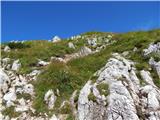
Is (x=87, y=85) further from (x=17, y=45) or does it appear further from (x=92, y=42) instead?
(x=17, y=45)

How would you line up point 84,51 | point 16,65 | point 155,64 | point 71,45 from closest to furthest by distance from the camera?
point 155,64 < point 16,65 < point 84,51 < point 71,45

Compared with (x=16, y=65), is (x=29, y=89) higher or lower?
lower

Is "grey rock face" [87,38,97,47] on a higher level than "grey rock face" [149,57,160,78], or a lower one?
higher

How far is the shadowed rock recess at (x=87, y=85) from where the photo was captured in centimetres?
1955

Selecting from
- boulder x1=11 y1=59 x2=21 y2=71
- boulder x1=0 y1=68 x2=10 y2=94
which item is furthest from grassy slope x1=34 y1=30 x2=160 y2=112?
boulder x1=11 y1=59 x2=21 y2=71

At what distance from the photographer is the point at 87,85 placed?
21703 millimetres

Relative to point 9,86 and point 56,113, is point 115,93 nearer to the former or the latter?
point 56,113

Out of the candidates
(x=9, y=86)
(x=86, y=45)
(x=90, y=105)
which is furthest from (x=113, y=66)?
(x=86, y=45)

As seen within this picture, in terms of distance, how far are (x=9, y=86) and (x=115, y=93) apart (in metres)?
9.63

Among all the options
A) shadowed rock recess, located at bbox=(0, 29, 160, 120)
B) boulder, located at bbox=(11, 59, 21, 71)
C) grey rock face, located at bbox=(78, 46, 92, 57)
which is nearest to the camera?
shadowed rock recess, located at bbox=(0, 29, 160, 120)

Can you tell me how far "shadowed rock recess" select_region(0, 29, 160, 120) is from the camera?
19.5 m

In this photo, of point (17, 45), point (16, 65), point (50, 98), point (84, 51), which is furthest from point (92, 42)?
point (50, 98)

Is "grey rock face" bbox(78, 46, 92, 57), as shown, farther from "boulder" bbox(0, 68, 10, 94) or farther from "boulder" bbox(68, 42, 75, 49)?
"boulder" bbox(0, 68, 10, 94)

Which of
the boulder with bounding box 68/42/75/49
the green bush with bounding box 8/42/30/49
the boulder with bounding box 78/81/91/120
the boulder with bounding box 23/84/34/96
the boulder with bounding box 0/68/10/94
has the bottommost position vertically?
the boulder with bounding box 78/81/91/120
